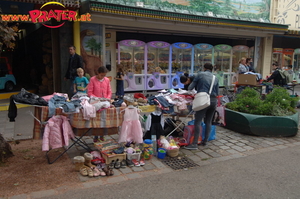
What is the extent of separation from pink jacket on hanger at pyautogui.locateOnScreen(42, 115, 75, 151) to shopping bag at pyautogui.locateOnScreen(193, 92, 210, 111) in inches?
102

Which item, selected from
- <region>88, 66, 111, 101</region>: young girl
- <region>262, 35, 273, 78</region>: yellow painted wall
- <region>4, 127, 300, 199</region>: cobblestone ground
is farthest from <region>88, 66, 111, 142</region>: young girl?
<region>262, 35, 273, 78</region>: yellow painted wall

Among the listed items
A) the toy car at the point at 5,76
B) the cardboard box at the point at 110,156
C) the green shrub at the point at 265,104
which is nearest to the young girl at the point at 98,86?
the cardboard box at the point at 110,156

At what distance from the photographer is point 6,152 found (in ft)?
15.6

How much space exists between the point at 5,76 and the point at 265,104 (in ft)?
33.8

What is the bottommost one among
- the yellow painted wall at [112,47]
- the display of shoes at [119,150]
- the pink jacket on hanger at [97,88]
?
the display of shoes at [119,150]

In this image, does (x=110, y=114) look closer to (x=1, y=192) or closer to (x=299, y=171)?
(x=1, y=192)

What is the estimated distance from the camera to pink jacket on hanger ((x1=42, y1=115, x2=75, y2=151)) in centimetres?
444

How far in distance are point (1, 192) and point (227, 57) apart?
1500 centimetres

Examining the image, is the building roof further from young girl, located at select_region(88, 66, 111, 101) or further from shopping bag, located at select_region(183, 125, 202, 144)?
shopping bag, located at select_region(183, 125, 202, 144)

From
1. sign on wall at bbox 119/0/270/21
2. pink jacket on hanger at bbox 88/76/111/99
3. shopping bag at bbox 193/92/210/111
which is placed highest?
sign on wall at bbox 119/0/270/21

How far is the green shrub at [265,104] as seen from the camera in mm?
6766

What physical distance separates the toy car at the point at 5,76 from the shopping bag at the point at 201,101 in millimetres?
9171

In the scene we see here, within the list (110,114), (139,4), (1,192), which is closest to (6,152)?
(1,192)

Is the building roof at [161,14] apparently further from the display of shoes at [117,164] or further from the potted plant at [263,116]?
the display of shoes at [117,164]
